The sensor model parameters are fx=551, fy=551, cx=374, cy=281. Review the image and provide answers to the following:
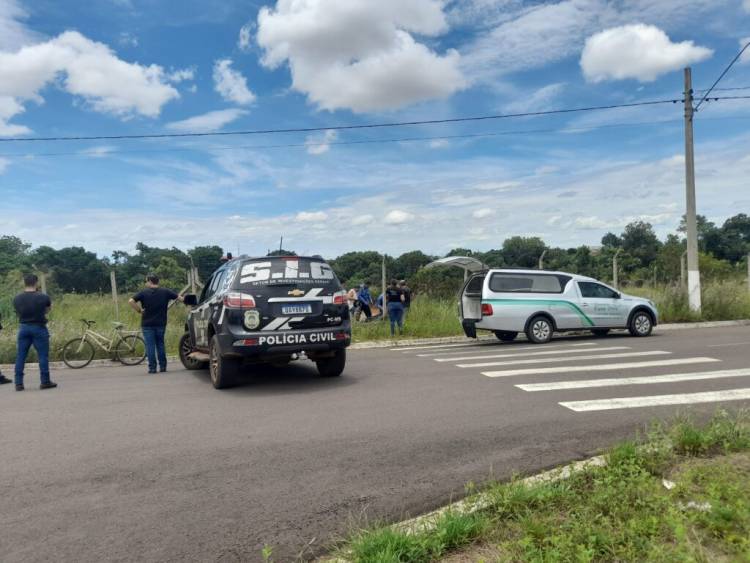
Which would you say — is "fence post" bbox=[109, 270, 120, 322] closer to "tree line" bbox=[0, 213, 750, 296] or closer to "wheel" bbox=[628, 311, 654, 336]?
"tree line" bbox=[0, 213, 750, 296]

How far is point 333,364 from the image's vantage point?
8664 mm

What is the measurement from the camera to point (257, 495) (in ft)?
13.0

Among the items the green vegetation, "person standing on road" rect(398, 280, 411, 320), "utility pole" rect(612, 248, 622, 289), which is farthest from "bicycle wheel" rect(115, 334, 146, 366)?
"utility pole" rect(612, 248, 622, 289)

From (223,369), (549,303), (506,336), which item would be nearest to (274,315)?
(223,369)

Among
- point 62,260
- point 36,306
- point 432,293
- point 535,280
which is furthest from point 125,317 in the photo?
point 535,280

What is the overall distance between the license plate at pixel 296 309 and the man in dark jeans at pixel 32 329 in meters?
4.08

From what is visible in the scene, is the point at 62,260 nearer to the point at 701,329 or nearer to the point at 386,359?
the point at 386,359

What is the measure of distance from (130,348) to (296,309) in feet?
19.6

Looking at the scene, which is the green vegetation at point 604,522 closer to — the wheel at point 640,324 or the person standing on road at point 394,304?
the wheel at point 640,324

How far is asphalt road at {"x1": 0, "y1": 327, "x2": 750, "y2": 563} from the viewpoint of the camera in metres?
3.48

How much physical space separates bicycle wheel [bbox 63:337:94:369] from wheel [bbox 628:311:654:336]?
507 inches

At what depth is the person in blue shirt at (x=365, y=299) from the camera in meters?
18.6

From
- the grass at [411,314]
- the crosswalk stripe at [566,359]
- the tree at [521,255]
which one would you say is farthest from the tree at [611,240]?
the crosswalk stripe at [566,359]

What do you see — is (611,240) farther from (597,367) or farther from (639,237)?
(597,367)
